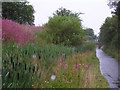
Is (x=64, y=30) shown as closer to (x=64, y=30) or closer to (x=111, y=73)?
(x=64, y=30)

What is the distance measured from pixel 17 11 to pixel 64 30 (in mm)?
5798

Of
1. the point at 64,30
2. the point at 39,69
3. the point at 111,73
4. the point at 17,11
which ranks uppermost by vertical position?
the point at 17,11

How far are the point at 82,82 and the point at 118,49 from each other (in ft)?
47.2

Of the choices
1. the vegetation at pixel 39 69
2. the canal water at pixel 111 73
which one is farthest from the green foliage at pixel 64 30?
the canal water at pixel 111 73

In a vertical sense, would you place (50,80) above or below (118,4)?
below

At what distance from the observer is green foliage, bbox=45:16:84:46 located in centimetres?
1445

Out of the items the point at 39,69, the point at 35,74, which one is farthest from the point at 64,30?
the point at 35,74

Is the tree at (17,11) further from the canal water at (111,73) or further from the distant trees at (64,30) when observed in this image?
the canal water at (111,73)

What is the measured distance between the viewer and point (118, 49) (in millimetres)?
19078

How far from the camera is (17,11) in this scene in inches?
719

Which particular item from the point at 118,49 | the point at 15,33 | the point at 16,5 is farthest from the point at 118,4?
the point at 15,33

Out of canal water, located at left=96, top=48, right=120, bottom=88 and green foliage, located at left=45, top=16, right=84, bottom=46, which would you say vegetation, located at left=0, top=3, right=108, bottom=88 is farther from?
green foliage, located at left=45, top=16, right=84, bottom=46

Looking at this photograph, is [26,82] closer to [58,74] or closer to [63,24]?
[58,74]

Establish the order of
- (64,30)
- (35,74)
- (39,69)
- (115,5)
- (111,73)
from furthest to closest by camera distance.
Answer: (115,5) < (64,30) < (111,73) < (39,69) < (35,74)
